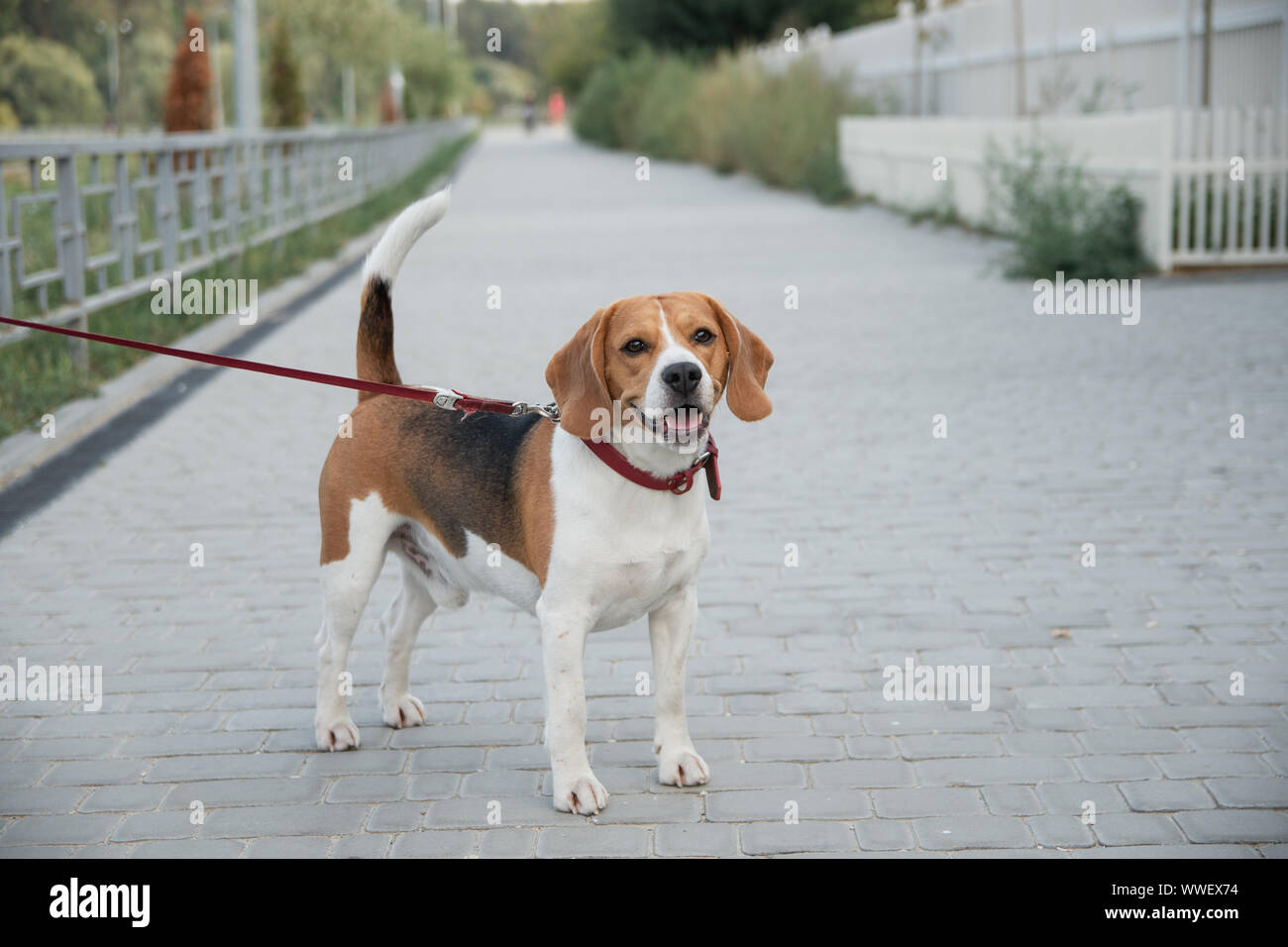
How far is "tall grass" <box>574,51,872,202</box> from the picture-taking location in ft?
101

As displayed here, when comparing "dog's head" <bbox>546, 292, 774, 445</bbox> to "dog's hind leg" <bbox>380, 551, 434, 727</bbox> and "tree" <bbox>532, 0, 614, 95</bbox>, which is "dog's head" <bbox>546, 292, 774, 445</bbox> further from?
"tree" <bbox>532, 0, 614, 95</bbox>

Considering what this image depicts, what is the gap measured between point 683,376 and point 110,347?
886 cm

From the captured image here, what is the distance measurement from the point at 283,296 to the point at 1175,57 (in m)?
11.3

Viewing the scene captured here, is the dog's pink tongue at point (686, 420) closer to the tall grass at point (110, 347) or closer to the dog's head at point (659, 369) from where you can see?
the dog's head at point (659, 369)

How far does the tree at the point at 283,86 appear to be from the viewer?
1276 inches

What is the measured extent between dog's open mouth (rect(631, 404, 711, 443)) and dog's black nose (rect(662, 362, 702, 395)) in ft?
0.16

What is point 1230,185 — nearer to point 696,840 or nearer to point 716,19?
point 696,840

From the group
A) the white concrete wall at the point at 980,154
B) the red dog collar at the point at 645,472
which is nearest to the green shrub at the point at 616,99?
the white concrete wall at the point at 980,154

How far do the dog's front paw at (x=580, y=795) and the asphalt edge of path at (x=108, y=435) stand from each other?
4.11 metres

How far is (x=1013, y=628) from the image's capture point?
5500 mm

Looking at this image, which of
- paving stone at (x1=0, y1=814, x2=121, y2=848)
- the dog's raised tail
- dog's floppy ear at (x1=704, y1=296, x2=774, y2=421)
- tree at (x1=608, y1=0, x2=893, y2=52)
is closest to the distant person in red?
tree at (x1=608, y1=0, x2=893, y2=52)

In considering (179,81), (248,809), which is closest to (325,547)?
(248,809)

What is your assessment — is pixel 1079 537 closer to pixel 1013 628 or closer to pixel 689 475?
pixel 1013 628
